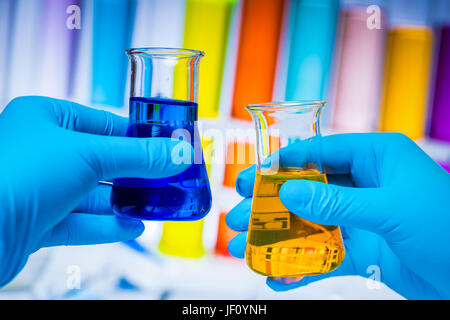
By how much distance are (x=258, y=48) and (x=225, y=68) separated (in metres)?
0.17

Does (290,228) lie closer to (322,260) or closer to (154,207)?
(322,260)

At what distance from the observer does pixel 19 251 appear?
94 centimetres

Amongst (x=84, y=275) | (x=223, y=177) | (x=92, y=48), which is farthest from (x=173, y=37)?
(x=84, y=275)

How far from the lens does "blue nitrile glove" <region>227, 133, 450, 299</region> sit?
1.00 meters

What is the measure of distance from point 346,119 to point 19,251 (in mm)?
1460

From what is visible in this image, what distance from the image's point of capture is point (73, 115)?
1.26 m

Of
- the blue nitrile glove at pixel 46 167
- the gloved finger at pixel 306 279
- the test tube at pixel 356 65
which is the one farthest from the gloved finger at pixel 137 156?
the test tube at pixel 356 65

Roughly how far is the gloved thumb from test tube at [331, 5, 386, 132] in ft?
2.99

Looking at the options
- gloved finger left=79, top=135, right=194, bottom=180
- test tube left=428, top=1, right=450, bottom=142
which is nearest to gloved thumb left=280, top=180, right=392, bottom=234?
gloved finger left=79, top=135, right=194, bottom=180

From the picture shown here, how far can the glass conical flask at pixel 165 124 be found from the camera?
100 cm

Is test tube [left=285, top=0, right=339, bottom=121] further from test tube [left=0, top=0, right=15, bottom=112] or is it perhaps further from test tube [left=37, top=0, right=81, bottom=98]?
test tube [left=0, top=0, right=15, bottom=112]

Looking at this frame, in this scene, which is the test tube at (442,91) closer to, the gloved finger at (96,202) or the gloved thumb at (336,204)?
the gloved thumb at (336,204)

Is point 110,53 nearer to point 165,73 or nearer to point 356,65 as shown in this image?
point 165,73

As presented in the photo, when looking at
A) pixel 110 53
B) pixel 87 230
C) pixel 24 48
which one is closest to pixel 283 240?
pixel 87 230
